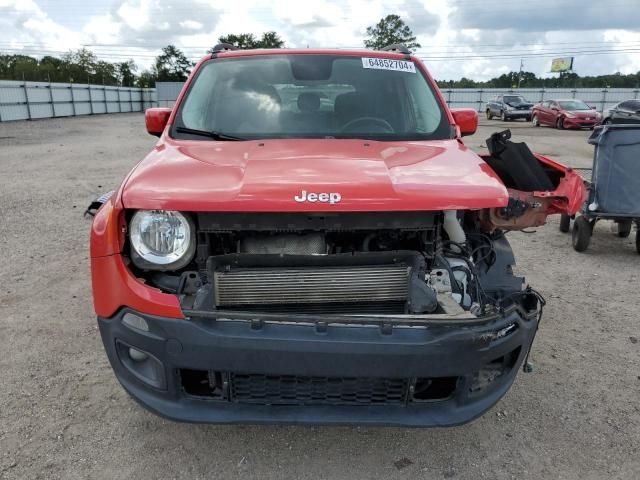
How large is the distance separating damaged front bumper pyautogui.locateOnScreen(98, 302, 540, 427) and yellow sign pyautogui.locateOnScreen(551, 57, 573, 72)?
256 ft

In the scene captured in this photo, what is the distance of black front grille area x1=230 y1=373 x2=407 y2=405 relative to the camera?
2160 millimetres

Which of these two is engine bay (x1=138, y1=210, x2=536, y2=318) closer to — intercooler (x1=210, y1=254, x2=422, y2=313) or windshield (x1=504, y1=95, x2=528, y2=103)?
intercooler (x1=210, y1=254, x2=422, y2=313)

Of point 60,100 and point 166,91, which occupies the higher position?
point 166,91

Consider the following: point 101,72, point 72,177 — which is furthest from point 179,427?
point 101,72

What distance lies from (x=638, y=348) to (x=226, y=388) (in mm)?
2942

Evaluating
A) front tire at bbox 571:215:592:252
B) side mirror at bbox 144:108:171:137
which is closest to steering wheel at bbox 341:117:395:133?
side mirror at bbox 144:108:171:137

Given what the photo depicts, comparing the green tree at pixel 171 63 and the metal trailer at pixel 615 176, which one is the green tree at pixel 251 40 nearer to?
the green tree at pixel 171 63

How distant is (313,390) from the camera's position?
2.17m

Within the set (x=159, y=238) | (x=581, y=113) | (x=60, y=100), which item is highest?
(x=159, y=238)

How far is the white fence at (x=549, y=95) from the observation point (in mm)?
35062

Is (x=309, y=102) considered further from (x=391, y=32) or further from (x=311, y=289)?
(x=391, y=32)

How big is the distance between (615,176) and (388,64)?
10.3 ft

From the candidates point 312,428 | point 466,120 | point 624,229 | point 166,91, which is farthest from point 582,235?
point 166,91

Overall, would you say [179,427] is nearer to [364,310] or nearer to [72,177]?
[364,310]
